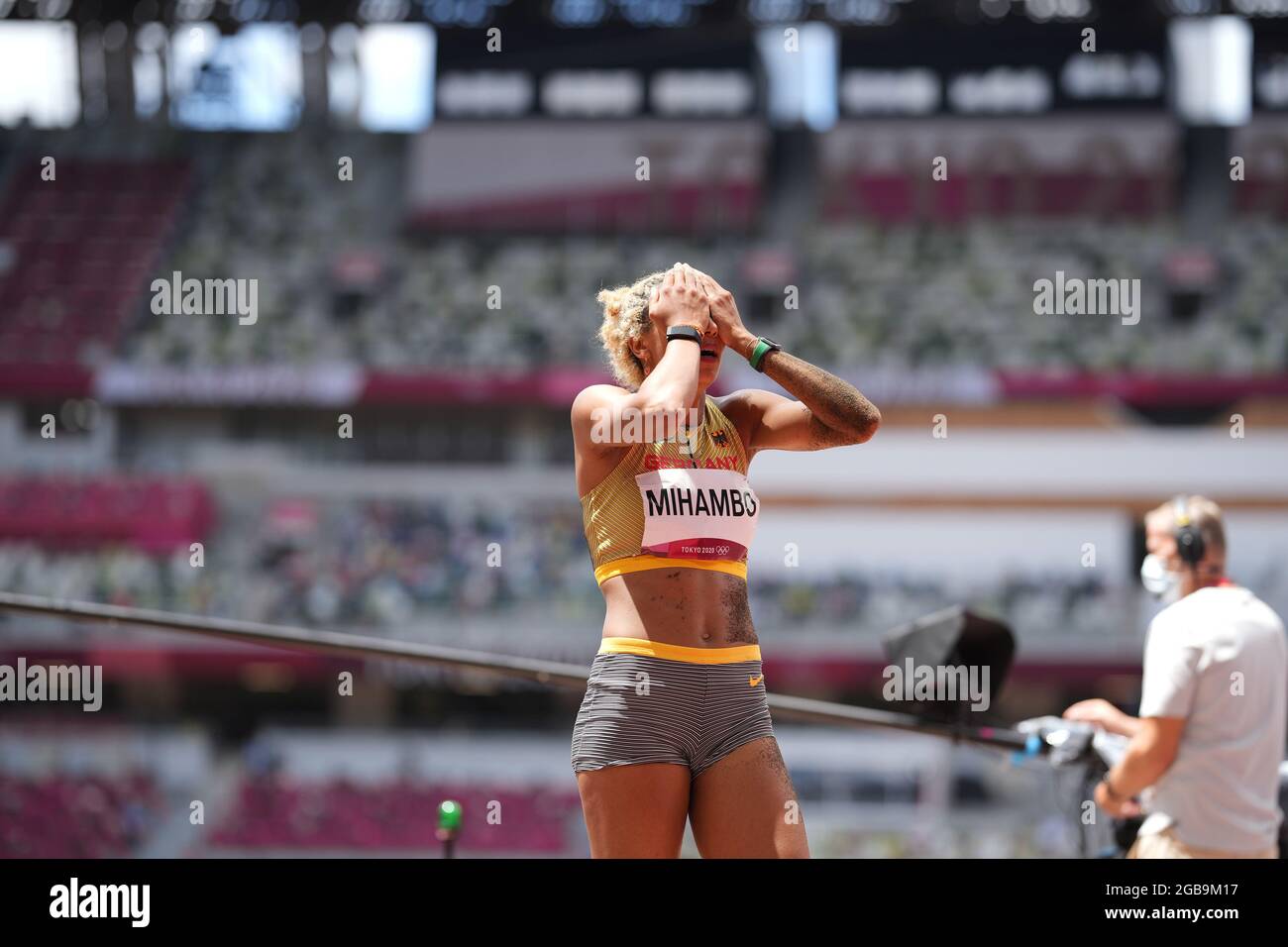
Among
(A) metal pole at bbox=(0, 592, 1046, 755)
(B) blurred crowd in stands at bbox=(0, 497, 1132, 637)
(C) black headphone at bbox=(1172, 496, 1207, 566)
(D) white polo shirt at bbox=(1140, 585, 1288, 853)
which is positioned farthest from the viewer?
(B) blurred crowd in stands at bbox=(0, 497, 1132, 637)

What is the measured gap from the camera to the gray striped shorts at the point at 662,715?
9.31ft

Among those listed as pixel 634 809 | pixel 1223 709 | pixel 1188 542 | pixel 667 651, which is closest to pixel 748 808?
pixel 634 809

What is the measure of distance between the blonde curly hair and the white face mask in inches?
62.9

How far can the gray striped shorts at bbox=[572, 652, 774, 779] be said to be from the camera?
2.84 metres

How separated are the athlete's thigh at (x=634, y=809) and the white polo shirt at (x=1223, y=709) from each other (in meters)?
1.44

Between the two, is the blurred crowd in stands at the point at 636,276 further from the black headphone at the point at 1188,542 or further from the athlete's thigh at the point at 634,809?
the athlete's thigh at the point at 634,809

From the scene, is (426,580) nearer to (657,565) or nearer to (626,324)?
(626,324)

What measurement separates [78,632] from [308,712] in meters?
3.47

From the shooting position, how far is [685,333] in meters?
2.95

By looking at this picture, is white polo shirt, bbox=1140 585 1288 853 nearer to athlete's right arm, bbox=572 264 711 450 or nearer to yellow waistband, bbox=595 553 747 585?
yellow waistband, bbox=595 553 747 585

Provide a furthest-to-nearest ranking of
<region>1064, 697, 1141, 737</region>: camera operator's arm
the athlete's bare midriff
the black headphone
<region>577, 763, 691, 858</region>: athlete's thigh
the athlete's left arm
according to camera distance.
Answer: <region>1064, 697, 1141, 737</region>: camera operator's arm, the black headphone, the athlete's left arm, the athlete's bare midriff, <region>577, 763, 691, 858</region>: athlete's thigh

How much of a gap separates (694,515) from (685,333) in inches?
14.9

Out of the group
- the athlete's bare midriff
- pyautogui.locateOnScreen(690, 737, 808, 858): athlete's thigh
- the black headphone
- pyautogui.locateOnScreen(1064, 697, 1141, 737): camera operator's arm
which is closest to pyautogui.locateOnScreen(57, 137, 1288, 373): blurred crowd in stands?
pyautogui.locateOnScreen(1064, 697, 1141, 737): camera operator's arm

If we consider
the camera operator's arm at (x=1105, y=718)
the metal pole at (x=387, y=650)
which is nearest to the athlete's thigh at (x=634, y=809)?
the metal pole at (x=387, y=650)
